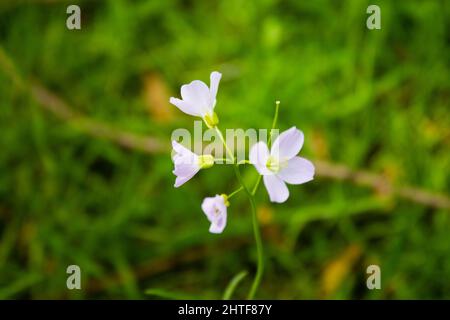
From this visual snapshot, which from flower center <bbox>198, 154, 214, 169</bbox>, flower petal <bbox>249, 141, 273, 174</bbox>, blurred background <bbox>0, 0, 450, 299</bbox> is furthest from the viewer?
blurred background <bbox>0, 0, 450, 299</bbox>

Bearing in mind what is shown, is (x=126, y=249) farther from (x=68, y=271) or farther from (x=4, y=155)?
(x=4, y=155)

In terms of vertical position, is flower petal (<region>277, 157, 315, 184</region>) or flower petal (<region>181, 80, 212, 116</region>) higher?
flower petal (<region>181, 80, 212, 116</region>)

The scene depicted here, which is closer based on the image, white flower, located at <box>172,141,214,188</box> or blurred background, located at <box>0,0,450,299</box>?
white flower, located at <box>172,141,214,188</box>

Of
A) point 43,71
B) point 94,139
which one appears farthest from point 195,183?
point 43,71

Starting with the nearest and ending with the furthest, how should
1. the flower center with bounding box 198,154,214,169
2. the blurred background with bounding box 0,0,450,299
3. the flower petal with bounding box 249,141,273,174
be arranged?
the flower petal with bounding box 249,141,273,174
the flower center with bounding box 198,154,214,169
the blurred background with bounding box 0,0,450,299
